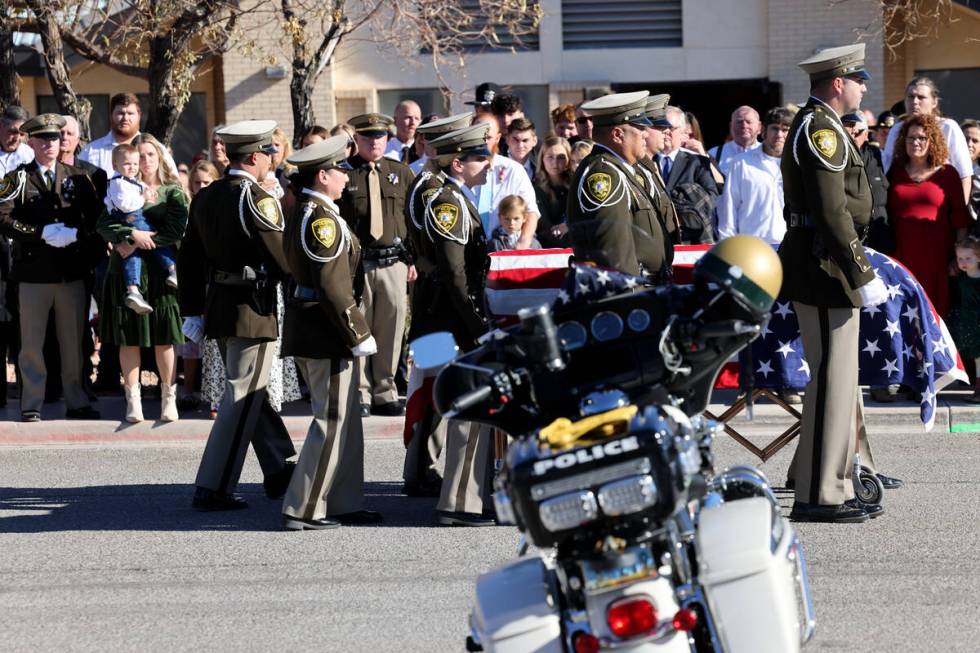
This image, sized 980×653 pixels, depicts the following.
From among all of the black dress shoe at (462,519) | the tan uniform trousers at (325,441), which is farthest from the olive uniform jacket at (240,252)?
the black dress shoe at (462,519)

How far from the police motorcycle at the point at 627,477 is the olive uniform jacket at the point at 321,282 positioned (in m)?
3.40

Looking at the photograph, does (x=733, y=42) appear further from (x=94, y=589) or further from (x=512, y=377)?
(x=512, y=377)

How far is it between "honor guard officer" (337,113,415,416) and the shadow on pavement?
2.07m

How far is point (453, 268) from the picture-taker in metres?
8.16

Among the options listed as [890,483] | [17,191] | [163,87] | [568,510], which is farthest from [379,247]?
[568,510]

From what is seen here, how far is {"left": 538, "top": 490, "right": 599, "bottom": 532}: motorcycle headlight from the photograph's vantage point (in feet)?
12.5

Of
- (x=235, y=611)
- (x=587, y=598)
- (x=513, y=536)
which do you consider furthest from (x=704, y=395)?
(x=513, y=536)

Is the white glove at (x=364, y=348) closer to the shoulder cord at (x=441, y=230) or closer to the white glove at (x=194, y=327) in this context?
the shoulder cord at (x=441, y=230)

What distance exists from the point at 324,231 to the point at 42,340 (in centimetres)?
431

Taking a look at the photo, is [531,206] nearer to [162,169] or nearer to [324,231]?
[162,169]

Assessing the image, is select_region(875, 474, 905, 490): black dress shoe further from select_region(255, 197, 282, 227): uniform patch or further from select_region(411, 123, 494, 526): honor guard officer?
select_region(255, 197, 282, 227): uniform patch

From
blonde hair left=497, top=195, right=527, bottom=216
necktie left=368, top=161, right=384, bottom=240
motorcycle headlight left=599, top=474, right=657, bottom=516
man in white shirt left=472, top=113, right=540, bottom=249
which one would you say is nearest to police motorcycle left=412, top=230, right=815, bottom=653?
motorcycle headlight left=599, top=474, right=657, bottom=516

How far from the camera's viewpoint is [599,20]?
20.7 m

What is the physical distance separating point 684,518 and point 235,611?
289cm
